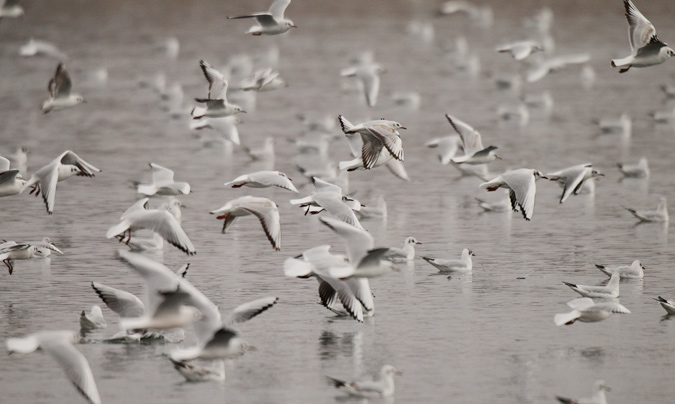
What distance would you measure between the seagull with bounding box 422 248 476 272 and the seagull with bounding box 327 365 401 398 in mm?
5109

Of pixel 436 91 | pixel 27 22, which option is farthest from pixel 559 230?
pixel 27 22

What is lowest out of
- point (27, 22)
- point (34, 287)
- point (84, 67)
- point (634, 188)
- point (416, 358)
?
point (27, 22)

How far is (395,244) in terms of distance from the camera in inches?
744

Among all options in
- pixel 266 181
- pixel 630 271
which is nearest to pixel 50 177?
pixel 266 181

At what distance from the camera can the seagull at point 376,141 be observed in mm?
15039

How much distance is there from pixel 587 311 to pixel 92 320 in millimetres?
5307

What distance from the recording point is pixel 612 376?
1223cm

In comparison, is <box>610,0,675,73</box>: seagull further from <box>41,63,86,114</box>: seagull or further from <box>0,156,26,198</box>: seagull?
<box>41,63,86,114</box>: seagull

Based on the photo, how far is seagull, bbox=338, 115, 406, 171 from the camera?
15.0 m

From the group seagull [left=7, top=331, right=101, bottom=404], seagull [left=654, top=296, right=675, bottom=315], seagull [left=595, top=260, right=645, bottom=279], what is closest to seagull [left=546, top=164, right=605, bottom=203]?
seagull [left=595, top=260, right=645, bottom=279]

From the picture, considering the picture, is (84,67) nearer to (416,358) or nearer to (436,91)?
(436,91)

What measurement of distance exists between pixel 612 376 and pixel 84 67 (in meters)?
35.3

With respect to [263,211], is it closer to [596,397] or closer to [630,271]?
[596,397]

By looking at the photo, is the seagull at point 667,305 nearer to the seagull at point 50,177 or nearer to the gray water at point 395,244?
the gray water at point 395,244
